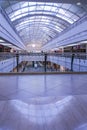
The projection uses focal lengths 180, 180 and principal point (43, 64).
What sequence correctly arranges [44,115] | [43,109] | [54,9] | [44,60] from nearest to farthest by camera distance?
[44,115]
[43,109]
[44,60]
[54,9]

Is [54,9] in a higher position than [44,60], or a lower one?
higher

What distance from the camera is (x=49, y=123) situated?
2570mm

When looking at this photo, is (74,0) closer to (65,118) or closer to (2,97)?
(2,97)

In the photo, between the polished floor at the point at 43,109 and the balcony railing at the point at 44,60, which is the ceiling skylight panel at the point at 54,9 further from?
the polished floor at the point at 43,109

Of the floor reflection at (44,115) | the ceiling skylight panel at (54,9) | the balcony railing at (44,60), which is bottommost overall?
the floor reflection at (44,115)

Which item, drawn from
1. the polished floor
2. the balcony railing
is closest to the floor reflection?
the polished floor

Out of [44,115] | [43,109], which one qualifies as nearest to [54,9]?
[43,109]

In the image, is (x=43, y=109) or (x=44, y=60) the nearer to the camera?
(x=43, y=109)

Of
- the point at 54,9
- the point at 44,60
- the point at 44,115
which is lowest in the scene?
the point at 44,115

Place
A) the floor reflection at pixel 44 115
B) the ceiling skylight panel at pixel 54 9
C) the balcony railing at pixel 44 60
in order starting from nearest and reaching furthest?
1. the floor reflection at pixel 44 115
2. the balcony railing at pixel 44 60
3. the ceiling skylight panel at pixel 54 9

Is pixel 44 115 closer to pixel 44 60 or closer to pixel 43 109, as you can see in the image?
pixel 43 109

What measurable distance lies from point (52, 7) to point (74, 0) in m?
14.7

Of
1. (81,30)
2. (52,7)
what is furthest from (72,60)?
(52,7)

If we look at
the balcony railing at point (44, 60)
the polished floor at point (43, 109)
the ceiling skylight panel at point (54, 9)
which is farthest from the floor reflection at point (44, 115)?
the ceiling skylight panel at point (54, 9)
